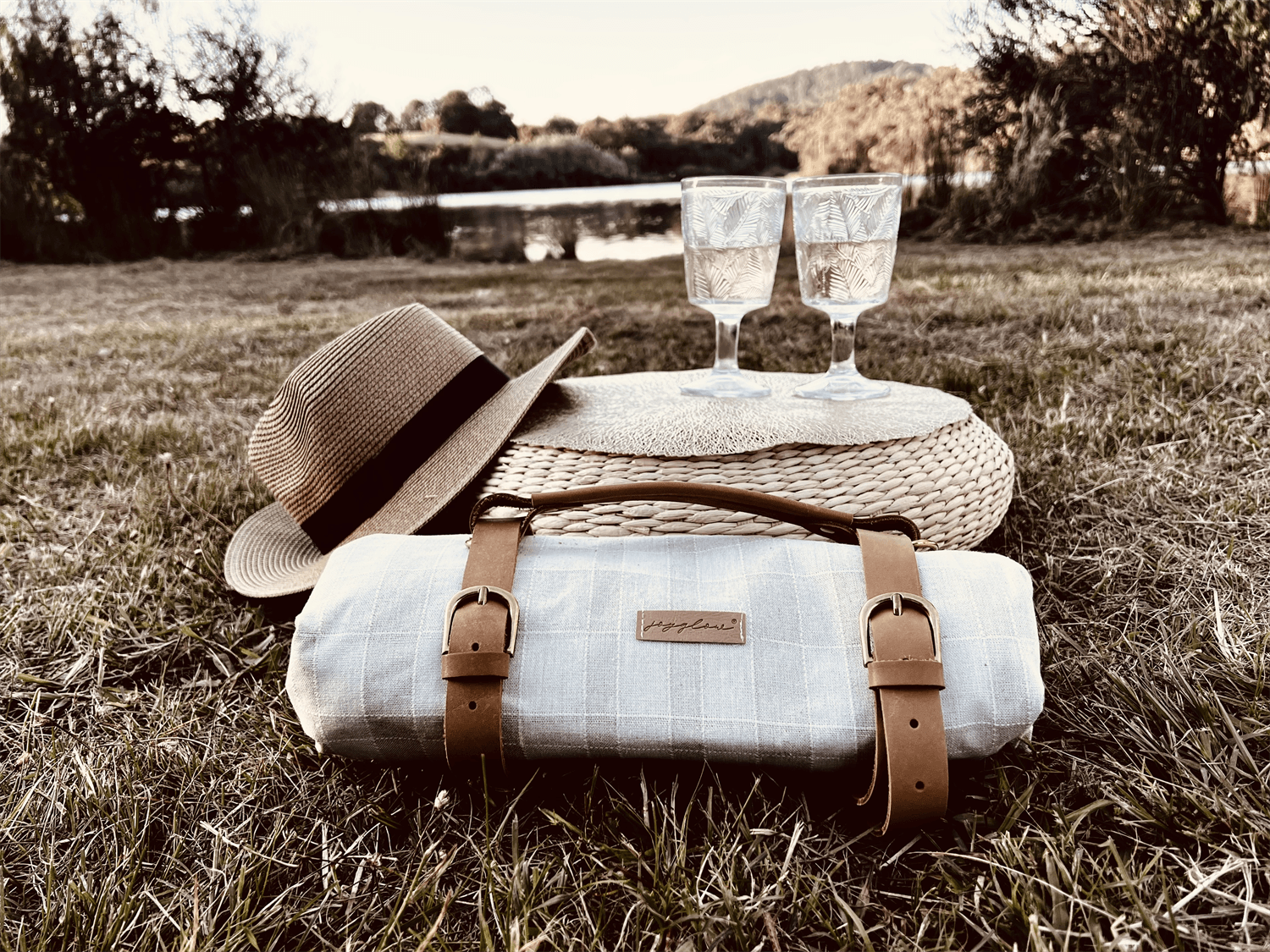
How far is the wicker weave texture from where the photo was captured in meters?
1.35

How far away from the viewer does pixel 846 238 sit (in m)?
1.46

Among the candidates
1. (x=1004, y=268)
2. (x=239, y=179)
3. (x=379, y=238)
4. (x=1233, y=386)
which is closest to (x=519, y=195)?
(x=379, y=238)

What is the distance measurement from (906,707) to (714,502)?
0.35m

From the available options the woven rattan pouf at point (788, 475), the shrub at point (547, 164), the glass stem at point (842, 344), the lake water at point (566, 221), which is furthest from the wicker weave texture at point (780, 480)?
the shrub at point (547, 164)

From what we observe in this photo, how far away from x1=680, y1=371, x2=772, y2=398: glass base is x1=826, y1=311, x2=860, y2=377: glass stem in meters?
0.14

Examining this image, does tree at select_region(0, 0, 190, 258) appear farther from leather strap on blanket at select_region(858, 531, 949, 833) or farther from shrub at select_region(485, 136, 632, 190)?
leather strap on blanket at select_region(858, 531, 949, 833)

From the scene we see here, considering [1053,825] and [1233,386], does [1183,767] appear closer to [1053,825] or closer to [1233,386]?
[1053,825]

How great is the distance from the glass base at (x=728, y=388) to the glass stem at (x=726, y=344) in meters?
0.01

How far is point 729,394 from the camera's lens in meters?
1.66

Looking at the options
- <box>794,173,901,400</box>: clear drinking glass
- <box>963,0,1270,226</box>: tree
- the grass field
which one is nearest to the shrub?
<box>963,0,1270,226</box>: tree

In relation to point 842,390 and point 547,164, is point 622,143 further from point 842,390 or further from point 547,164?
point 842,390

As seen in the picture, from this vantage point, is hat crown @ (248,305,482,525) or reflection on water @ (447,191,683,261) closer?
hat crown @ (248,305,482,525)

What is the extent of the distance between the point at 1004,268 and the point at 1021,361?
2.42 meters

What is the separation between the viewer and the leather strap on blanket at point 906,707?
916 mm
